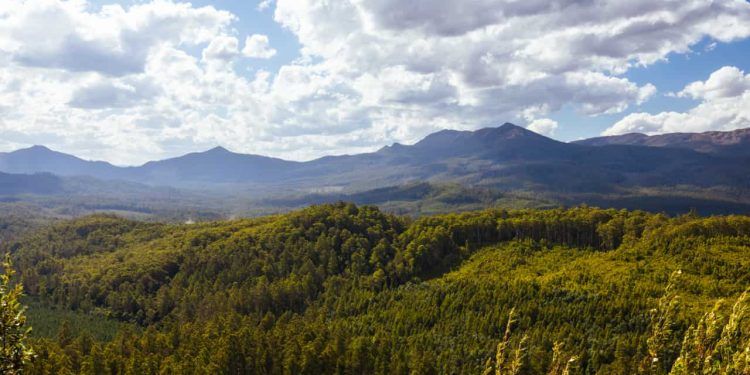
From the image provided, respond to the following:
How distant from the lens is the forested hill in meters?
89.8


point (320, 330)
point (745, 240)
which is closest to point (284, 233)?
point (320, 330)

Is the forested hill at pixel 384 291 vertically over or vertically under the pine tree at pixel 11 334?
under

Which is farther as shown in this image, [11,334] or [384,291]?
[384,291]

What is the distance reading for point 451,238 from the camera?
160m

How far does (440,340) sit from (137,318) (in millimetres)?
96348

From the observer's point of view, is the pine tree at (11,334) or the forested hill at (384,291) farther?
the forested hill at (384,291)

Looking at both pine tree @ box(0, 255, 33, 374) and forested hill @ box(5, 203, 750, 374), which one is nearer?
pine tree @ box(0, 255, 33, 374)

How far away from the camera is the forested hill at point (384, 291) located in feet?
295

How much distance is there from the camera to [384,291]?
130 metres

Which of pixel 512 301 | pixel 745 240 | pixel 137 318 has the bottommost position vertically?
pixel 137 318

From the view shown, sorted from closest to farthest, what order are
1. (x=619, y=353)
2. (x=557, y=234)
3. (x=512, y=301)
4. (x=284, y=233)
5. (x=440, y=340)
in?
1. (x=619, y=353)
2. (x=440, y=340)
3. (x=512, y=301)
4. (x=557, y=234)
5. (x=284, y=233)

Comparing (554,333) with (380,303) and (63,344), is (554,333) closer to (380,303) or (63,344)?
(380,303)

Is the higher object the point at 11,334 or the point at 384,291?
the point at 11,334

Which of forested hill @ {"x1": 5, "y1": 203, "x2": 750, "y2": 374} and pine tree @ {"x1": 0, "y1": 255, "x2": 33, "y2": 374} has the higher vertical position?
pine tree @ {"x1": 0, "y1": 255, "x2": 33, "y2": 374}
